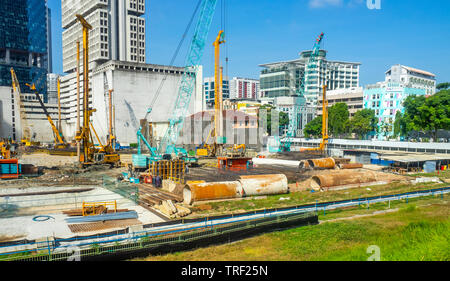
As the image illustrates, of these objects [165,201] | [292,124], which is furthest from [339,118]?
[165,201]

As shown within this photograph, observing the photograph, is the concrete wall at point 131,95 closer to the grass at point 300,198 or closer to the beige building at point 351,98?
the beige building at point 351,98

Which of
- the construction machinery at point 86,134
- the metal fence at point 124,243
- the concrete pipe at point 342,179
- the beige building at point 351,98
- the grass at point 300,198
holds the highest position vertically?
the beige building at point 351,98

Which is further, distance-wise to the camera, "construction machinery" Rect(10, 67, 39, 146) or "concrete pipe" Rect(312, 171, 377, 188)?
"construction machinery" Rect(10, 67, 39, 146)

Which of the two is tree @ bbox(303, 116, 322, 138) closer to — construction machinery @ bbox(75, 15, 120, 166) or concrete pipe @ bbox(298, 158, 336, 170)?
concrete pipe @ bbox(298, 158, 336, 170)

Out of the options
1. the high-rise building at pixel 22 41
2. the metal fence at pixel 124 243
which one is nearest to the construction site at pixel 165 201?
the metal fence at pixel 124 243

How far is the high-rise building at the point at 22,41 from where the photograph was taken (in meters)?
132

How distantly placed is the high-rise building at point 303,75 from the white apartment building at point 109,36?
68152 mm

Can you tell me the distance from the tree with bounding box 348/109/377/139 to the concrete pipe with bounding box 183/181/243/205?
66.5m

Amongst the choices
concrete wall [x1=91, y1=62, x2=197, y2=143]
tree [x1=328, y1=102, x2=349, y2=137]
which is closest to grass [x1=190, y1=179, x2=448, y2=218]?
tree [x1=328, y1=102, x2=349, y2=137]

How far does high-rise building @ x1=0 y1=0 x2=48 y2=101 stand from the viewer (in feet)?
433

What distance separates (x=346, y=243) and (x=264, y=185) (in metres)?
10.7

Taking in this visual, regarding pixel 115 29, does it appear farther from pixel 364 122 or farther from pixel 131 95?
pixel 364 122

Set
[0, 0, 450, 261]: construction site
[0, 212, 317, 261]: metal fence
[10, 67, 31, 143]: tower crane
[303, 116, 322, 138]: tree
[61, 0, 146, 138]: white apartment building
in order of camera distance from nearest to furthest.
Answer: [0, 212, 317, 261]: metal fence < [0, 0, 450, 261]: construction site < [10, 67, 31, 143]: tower crane < [303, 116, 322, 138]: tree < [61, 0, 146, 138]: white apartment building

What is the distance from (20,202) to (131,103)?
67641 mm
